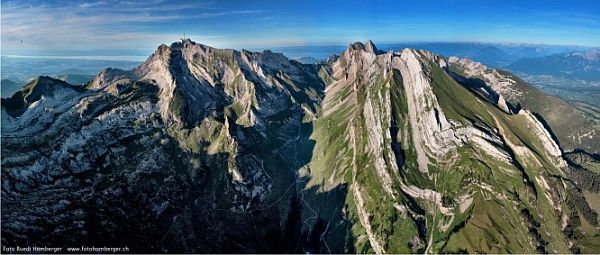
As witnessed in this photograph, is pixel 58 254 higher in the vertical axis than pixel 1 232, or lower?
lower

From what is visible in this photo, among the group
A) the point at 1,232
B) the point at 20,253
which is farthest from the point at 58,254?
the point at 1,232

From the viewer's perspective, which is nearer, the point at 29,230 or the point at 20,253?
the point at 20,253

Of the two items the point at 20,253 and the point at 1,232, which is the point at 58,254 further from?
the point at 1,232

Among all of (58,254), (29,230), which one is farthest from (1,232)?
(58,254)
